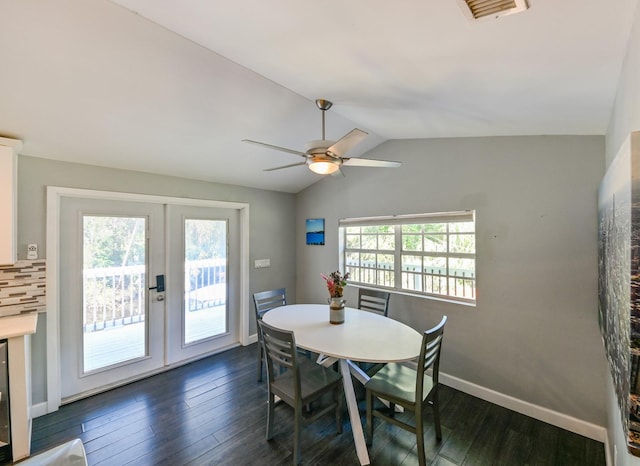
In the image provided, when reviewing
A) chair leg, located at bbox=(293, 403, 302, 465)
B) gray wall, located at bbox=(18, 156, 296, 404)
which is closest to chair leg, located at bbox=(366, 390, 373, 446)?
chair leg, located at bbox=(293, 403, 302, 465)

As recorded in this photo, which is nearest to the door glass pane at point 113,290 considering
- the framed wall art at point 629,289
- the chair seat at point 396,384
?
the chair seat at point 396,384

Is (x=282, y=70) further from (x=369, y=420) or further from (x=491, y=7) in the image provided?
(x=369, y=420)

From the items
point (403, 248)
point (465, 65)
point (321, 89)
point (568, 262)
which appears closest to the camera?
point (465, 65)

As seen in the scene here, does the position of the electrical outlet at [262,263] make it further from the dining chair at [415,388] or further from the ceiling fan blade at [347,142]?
the ceiling fan blade at [347,142]

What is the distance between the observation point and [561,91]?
149cm

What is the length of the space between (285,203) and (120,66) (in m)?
2.93

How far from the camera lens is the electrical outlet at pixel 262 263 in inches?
162

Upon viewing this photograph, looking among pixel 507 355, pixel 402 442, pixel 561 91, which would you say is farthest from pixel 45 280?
pixel 507 355

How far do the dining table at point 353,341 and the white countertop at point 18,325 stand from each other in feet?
5.84

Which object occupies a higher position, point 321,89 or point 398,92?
point 321,89

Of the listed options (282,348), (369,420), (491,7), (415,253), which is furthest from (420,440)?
(491,7)

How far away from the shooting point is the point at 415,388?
1.99 m

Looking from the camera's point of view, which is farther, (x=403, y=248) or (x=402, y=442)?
(x=403, y=248)

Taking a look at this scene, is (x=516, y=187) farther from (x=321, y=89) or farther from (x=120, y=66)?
(x=120, y=66)
